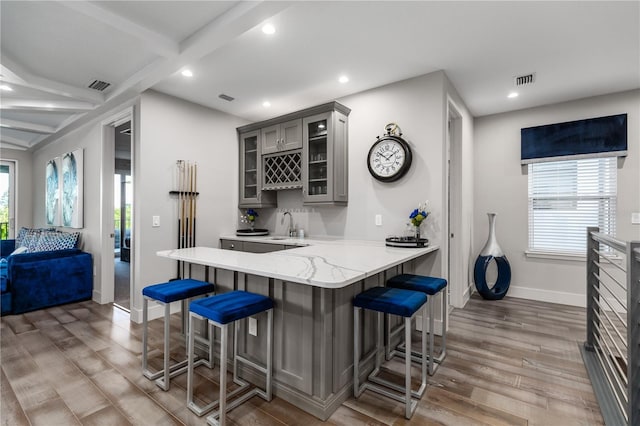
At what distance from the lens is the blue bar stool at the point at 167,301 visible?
214 cm

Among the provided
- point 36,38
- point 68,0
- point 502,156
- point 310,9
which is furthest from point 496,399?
point 36,38

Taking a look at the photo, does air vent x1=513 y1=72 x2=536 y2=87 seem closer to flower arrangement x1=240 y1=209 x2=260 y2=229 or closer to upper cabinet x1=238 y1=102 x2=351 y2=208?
upper cabinet x1=238 y1=102 x2=351 y2=208

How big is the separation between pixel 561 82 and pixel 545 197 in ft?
4.88

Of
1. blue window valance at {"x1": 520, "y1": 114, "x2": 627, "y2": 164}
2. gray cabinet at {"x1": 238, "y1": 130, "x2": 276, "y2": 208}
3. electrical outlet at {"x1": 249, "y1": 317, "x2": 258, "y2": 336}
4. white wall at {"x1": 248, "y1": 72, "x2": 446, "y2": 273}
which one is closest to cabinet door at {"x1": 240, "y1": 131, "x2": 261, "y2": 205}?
gray cabinet at {"x1": 238, "y1": 130, "x2": 276, "y2": 208}

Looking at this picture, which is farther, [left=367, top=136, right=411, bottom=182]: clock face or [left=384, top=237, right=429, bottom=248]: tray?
[left=367, top=136, right=411, bottom=182]: clock face

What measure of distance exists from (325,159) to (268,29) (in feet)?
5.26

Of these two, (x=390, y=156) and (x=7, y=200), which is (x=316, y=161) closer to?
(x=390, y=156)

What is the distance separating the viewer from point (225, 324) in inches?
68.2

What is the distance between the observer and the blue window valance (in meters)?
3.71

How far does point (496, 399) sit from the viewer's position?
2.05 m

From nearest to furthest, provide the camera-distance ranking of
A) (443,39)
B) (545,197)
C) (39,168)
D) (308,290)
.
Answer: (308,290)
(443,39)
(545,197)
(39,168)

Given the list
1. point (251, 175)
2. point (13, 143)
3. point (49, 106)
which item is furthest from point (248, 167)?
point (13, 143)

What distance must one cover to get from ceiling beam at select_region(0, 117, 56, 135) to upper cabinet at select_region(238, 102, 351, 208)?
11.2 feet

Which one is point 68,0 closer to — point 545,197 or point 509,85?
point 509,85
